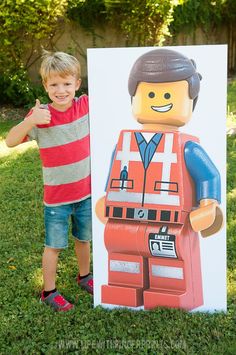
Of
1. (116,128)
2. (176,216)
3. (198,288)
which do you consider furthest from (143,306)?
(116,128)

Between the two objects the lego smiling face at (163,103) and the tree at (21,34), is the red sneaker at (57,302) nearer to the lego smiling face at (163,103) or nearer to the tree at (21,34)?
the lego smiling face at (163,103)

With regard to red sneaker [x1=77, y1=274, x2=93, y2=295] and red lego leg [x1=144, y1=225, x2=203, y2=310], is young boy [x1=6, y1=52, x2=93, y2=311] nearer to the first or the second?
red sneaker [x1=77, y1=274, x2=93, y2=295]

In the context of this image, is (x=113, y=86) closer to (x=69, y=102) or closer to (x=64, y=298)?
(x=69, y=102)

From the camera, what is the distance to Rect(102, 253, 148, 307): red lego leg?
285 cm

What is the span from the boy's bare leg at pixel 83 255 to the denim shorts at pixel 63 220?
114 millimetres

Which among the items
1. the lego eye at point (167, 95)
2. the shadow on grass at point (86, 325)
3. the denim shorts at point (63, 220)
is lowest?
the shadow on grass at point (86, 325)

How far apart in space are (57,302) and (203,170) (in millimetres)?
1064

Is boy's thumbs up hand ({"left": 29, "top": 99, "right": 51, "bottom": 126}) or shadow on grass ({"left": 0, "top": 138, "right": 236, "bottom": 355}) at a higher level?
A: boy's thumbs up hand ({"left": 29, "top": 99, "right": 51, "bottom": 126})

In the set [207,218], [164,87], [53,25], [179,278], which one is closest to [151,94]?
[164,87]

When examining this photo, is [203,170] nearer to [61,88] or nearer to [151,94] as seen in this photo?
[151,94]

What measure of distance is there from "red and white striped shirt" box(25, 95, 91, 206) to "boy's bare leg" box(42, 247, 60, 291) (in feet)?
0.91

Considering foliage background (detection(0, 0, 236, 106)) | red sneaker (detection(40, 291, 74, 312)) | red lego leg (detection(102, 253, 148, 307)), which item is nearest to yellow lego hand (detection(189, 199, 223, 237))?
red lego leg (detection(102, 253, 148, 307))

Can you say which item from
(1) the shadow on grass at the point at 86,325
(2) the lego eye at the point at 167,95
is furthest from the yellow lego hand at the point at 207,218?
(2) the lego eye at the point at 167,95

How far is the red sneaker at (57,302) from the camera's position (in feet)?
9.66
